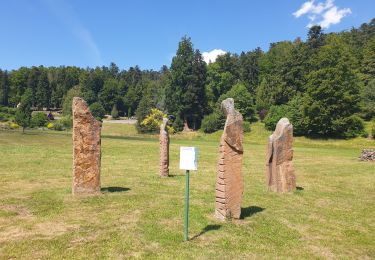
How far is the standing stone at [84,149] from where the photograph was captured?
13055 millimetres

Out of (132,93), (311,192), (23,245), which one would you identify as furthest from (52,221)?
(132,93)

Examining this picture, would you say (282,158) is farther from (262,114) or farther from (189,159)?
(262,114)

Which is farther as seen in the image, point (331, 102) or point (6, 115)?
point (6, 115)

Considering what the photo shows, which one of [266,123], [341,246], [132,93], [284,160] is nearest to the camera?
[341,246]

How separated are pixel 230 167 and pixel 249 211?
234 centimetres

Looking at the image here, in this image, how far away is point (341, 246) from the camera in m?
8.98

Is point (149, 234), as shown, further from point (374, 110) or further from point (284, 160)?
point (374, 110)

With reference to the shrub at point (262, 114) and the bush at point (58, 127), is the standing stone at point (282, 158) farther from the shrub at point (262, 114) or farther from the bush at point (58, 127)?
the bush at point (58, 127)

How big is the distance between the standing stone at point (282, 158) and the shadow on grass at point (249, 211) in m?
3.10

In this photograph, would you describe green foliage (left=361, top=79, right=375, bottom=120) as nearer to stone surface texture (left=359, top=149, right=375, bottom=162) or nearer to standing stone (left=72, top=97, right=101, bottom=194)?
stone surface texture (left=359, top=149, right=375, bottom=162)

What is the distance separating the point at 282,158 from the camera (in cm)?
1517

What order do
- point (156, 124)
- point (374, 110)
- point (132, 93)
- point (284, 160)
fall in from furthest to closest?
point (132, 93)
point (156, 124)
point (374, 110)
point (284, 160)

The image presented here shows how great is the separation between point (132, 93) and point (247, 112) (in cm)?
5422

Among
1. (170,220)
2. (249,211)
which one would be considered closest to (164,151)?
(249,211)
